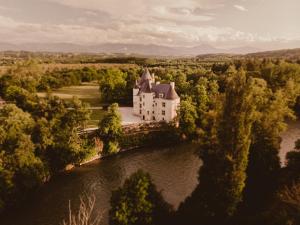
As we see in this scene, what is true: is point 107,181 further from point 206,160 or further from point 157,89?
point 157,89

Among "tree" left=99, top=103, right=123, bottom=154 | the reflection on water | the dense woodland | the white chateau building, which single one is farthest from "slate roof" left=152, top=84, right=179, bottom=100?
"tree" left=99, top=103, right=123, bottom=154

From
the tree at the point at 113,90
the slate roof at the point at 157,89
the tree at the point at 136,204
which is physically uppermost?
the slate roof at the point at 157,89

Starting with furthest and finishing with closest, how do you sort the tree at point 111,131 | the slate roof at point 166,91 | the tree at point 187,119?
the slate roof at point 166,91
the tree at point 187,119
the tree at point 111,131

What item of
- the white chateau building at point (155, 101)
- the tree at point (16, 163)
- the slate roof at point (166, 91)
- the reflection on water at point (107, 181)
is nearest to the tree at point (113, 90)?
the white chateau building at point (155, 101)

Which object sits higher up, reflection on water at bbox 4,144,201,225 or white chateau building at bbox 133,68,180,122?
white chateau building at bbox 133,68,180,122

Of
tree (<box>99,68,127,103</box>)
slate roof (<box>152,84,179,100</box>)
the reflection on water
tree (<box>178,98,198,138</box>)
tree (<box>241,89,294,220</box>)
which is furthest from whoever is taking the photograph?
tree (<box>99,68,127,103</box>)

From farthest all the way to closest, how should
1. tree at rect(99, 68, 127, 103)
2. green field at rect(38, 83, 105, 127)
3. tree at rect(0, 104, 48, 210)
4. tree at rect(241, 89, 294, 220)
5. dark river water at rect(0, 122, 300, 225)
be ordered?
tree at rect(99, 68, 127, 103) → green field at rect(38, 83, 105, 127) → dark river water at rect(0, 122, 300, 225) → tree at rect(0, 104, 48, 210) → tree at rect(241, 89, 294, 220)

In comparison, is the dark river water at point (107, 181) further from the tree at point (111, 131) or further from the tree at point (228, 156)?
the tree at point (228, 156)

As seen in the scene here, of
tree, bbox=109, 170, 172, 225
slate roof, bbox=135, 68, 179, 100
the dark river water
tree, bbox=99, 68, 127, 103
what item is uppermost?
slate roof, bbox=135, 68, 179, 100

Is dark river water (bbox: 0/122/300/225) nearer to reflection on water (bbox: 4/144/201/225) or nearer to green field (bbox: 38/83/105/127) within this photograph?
reflection on water (bbox: 4/144/201/225)
